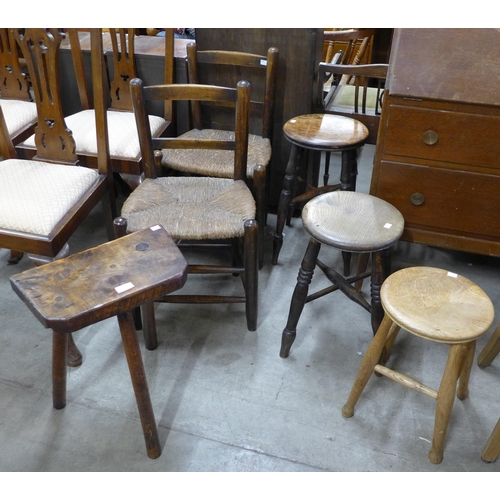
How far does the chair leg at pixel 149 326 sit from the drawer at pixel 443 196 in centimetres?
93

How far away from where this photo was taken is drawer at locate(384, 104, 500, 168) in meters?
1.55

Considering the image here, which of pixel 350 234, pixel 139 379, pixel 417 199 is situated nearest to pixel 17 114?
pixel 139 379

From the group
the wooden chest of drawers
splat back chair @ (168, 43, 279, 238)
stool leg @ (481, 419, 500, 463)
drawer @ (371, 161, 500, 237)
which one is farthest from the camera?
splat back chair @ (168, 43, 279, 238)

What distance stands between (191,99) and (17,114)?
1043 millimetres

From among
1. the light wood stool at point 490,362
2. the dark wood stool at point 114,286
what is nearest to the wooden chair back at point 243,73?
the dark wood stool at point 114,286

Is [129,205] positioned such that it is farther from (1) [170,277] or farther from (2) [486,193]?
(2) [486,193]

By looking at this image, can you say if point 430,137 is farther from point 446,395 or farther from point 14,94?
point 14,94

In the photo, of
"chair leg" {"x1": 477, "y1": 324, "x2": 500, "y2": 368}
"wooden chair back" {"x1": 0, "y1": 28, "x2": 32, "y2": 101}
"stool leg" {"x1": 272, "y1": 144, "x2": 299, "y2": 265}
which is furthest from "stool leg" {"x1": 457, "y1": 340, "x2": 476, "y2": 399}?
"wooden chair back" {"x1": 0, "y1": 28, "x2": 32, "y2": 101}

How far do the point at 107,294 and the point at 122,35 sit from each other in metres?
1.53

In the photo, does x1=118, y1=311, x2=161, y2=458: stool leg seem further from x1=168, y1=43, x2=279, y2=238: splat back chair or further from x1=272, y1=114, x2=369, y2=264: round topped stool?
x1=272, y1=114, x2=369, y2=264: round topped stool

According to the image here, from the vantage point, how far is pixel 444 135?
159 centimetres

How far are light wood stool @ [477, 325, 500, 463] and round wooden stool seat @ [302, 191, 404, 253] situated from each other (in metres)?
0.57

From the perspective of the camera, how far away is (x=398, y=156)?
5.51ft

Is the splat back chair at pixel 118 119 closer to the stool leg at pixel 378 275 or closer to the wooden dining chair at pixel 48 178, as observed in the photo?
the wooden dining chair at pixel 48 178
